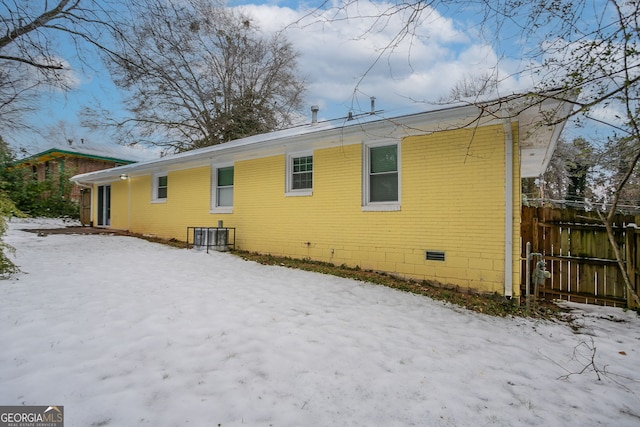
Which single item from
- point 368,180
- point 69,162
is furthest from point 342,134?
point 69,162

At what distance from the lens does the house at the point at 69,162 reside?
19.0 meters

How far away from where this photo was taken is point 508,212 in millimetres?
5480

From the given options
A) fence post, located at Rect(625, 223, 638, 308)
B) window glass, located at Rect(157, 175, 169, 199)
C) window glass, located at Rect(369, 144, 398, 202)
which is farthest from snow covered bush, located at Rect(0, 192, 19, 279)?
fence post, located at Rect(625, 223, 638, 308)

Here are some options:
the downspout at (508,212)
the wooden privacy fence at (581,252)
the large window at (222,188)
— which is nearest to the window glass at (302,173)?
the large window at (222,188)

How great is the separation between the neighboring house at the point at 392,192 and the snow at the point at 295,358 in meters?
1.32

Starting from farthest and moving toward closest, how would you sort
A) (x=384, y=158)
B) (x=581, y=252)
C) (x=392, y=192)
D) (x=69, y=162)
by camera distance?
1. (x=69, y=162)
2. (x=384, y=158)
3. (x=392, y=192)
4. (x=581, y=252)

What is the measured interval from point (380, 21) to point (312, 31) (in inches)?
22.2

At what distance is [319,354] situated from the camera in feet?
10.3

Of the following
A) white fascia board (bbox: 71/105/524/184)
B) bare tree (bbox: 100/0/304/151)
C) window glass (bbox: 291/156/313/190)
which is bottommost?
window glass (bbox: 291/156/313/190)

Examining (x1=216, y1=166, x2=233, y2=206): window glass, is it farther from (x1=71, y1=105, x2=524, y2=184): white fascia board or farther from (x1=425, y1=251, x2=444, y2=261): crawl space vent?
(x1=425, y1=251, x2=444, y2=261): crawl space vent

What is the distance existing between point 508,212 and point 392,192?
7.43 ft

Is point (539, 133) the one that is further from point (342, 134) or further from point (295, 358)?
point (295, 358)

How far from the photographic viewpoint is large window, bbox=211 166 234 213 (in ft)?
33.0

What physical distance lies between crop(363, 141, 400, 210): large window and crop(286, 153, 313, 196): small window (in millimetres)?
1617
